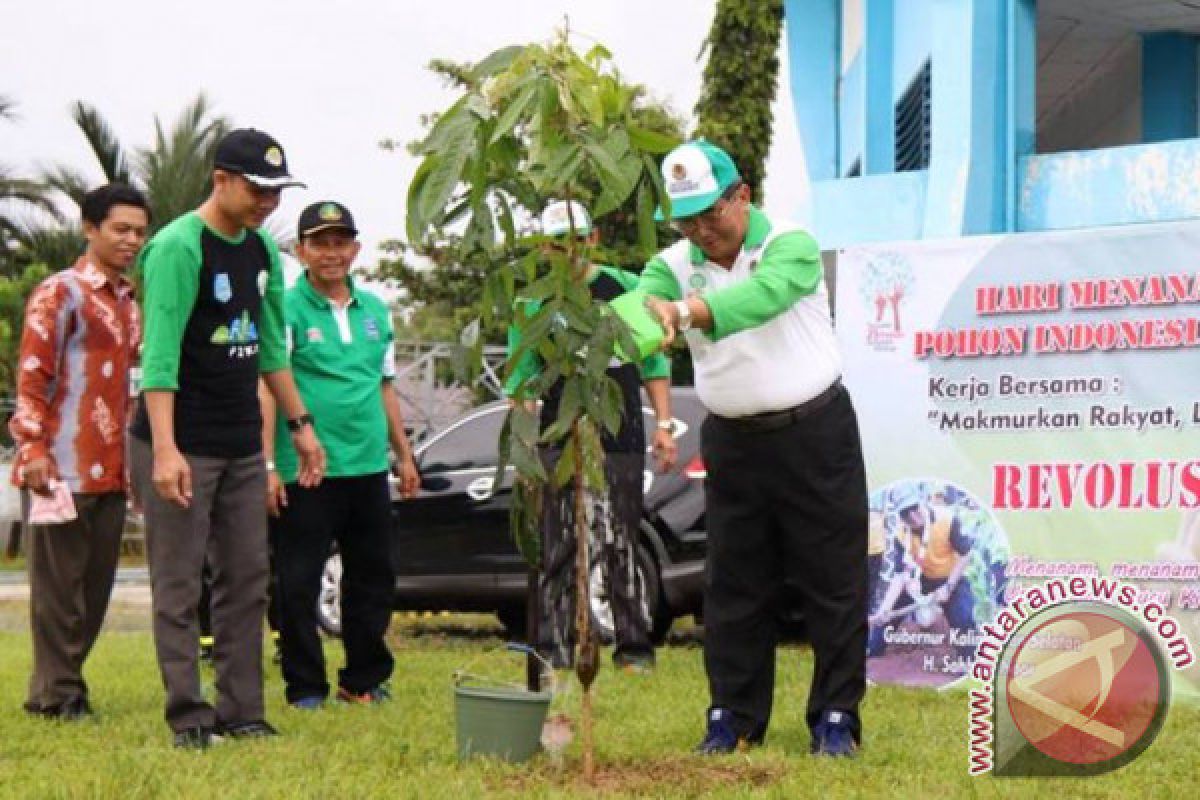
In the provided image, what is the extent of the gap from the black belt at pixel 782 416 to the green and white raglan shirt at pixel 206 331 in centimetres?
169

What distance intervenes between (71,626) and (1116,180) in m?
10.2

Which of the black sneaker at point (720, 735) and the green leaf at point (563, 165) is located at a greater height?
the green leaf at point (563, 165)

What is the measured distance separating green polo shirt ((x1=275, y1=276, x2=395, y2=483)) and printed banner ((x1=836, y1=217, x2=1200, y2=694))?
81.1 inches

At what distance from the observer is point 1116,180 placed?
47.4 ft

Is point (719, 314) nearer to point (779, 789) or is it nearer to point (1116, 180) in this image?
point (779, 789)

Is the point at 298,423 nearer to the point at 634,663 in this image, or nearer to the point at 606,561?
the point at 606,561

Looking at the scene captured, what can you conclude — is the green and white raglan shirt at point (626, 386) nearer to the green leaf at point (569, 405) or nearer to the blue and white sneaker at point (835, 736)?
the blue and white sneaker at point (835, 736)

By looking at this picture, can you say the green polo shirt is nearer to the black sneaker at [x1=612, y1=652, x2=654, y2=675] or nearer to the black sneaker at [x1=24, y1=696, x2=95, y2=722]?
the black sneaker at [x1=24, y1=696, x2=95, y2=722]

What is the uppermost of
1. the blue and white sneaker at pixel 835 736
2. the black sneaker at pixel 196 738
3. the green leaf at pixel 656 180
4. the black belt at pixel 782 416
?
the green leaf at pixel 656 180

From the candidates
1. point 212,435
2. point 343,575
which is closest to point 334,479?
point 343,575

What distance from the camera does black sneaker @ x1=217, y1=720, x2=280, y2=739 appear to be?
6020 mm

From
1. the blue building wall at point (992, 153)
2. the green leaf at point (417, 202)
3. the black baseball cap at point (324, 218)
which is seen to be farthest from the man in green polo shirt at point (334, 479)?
the blue building wall at point (992, 153)

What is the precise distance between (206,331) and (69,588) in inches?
53.7

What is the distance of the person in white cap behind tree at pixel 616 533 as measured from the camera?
26.1 ft
